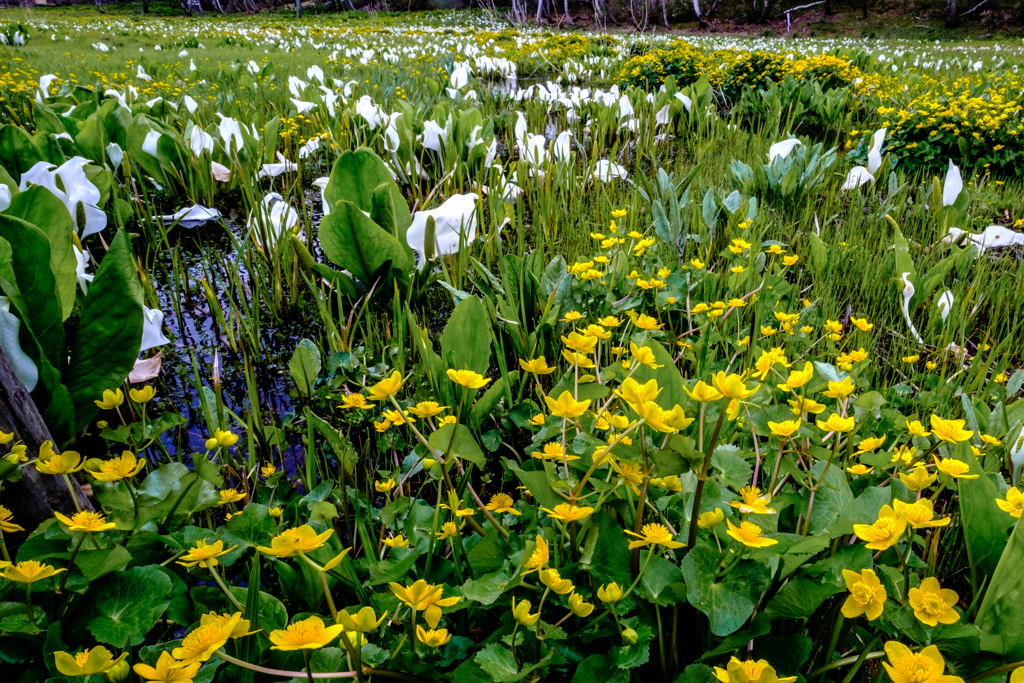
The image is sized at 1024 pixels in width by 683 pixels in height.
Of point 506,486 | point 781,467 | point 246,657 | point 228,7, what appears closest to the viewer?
point 246,657

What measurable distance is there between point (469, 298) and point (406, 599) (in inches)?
25.8

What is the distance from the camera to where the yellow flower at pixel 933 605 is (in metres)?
0.53

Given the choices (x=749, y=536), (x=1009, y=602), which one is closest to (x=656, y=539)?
(x=749, y=536)

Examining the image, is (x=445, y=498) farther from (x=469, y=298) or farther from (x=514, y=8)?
(x=514, y=8)

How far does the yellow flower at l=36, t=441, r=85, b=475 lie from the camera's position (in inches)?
26.1

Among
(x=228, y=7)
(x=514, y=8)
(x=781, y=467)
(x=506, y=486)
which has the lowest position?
(x=506, y=486)

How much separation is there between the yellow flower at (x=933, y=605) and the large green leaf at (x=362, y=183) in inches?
51.5

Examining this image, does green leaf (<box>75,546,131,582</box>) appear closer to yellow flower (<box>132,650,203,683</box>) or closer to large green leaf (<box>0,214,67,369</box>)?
yellow flower (<box>132,650,203,683</box>)

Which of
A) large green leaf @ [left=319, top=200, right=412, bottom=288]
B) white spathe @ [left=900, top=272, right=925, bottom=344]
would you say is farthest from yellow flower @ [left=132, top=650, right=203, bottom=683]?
white spathe @ [left=900, top=272, right=925, bottom=344]

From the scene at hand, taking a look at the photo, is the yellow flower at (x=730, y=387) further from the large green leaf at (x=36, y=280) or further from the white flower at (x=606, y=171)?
the white flower at (x=606, y=171)

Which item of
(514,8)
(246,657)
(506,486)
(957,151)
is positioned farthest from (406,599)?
(514,8)

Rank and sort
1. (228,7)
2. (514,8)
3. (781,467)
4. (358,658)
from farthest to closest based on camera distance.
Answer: (228,7) < (514,8) < (781,467) < (358,658)

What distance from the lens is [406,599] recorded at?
0.55 metres

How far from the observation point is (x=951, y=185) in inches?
77.9
